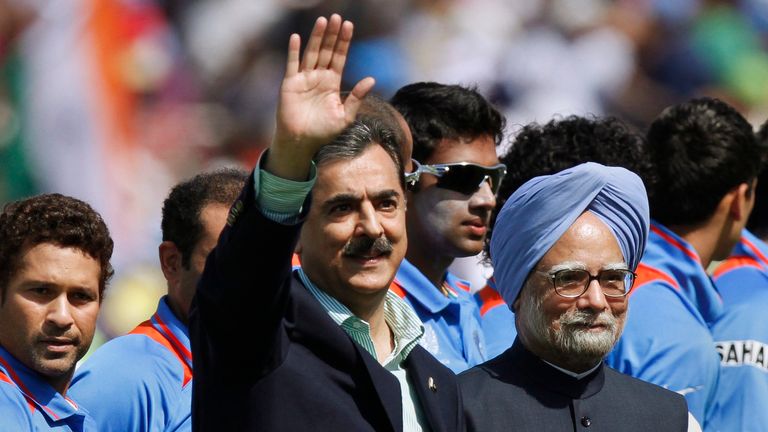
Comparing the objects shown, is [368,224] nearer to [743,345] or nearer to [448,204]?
[448,204]

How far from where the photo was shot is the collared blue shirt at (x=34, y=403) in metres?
3.62

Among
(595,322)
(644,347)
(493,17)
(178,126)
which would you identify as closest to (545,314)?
(595,322)

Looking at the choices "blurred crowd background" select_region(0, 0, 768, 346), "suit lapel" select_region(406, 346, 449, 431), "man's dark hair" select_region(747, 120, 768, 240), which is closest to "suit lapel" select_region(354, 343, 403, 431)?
"suit lapel" select_region(406, 346, 449, 431)

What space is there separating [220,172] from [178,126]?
9.51 ft

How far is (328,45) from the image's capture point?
2758 mm

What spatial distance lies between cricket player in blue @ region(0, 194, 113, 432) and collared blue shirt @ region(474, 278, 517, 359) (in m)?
1.51

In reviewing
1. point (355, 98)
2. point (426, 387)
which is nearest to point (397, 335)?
point (426, 387)

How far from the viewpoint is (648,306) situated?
14.8ft

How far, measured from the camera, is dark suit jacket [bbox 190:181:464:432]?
8.70 ft

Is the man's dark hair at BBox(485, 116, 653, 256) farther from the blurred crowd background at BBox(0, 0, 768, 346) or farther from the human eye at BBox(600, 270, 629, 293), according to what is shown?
the blurred crowd background at BBox(0, 0, 768, 346)

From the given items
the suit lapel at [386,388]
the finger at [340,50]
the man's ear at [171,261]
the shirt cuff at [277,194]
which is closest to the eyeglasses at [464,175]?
the man's ear at [171,261]

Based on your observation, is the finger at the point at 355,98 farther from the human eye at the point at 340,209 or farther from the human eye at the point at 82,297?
the human eye at the point at 82,297

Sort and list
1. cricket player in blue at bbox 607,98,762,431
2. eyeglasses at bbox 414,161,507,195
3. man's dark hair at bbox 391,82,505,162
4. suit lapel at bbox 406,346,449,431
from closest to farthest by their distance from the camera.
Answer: suit lapel at bbox 406,346,449,431 < eyeglasses at bbox 414,161,507,195 < man's dark hair at bbox 391,82,505,162 < cricket player in blue at bbox 607,98,762,431

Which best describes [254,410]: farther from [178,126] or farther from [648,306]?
[178,126]
